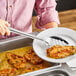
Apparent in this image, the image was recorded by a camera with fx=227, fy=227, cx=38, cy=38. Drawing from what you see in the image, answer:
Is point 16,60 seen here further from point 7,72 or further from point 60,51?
point 60,51

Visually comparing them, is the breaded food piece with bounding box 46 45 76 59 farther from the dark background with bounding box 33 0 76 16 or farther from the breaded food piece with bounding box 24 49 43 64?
the dark background with bounding box 33 0 76 16

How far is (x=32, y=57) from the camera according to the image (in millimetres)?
1000

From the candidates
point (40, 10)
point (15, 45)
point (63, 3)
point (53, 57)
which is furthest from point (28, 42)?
point (63, 3)

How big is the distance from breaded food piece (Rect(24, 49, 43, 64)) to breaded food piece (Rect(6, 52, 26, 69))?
0.08 ft


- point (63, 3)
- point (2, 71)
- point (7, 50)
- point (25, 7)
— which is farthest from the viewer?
point (63, 3)

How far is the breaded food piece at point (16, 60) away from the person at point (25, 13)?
0.18m

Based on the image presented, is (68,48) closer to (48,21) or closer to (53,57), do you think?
(53,57)

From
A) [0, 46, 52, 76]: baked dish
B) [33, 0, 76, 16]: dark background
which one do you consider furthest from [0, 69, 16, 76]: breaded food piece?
[33, 0, 76, 16]: dark background

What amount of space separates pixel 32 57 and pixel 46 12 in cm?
33

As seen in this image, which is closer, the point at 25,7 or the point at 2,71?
the point at 2,71

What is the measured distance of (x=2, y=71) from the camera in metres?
0.94

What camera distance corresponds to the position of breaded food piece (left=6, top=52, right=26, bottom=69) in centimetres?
96

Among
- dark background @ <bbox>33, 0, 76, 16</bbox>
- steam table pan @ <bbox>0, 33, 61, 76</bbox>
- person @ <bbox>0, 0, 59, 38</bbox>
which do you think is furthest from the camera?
dark background @ <bbox>33, 0, 76, 16</bbox>

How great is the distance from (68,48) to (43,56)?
0.38 ft
